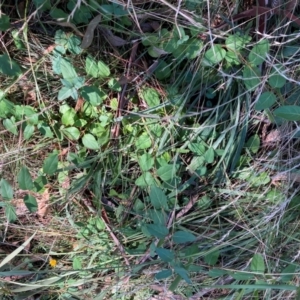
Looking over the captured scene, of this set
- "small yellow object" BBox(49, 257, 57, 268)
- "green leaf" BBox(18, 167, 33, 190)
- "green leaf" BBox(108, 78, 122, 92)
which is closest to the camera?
"green leaf" BBox(18, 167, 33, 190)

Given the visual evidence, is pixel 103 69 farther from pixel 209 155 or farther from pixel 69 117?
pixel 209 155

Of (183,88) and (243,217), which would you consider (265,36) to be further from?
(243,217)

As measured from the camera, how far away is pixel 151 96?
1.31 m

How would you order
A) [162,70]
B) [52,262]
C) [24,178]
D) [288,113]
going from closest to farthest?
[288,113] → [24,178] → [162,70] → [52,262]

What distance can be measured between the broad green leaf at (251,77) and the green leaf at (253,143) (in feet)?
0.62

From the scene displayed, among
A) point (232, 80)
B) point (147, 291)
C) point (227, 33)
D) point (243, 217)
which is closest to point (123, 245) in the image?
point (147, 291)

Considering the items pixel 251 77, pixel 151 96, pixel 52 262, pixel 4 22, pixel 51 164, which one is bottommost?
pixel 52 262

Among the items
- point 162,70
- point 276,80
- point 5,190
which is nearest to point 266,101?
point 276,80

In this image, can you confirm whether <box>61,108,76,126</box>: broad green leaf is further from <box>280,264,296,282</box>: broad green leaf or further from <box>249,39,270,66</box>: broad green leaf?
<box>280,264,296,282</box>: broad green leaf

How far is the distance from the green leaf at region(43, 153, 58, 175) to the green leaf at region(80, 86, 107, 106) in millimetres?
196

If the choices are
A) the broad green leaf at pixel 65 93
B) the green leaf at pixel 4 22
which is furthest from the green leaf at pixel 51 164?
the green leaf at pixel 4 22

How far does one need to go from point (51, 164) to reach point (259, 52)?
0.69 meters

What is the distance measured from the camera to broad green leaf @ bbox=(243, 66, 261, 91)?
1.21 metres

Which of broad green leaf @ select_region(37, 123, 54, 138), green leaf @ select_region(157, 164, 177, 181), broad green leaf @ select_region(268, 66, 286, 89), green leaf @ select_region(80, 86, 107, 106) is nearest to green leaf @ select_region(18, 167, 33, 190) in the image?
broad green leaf @ select_region(37, 123, 54, 138)
